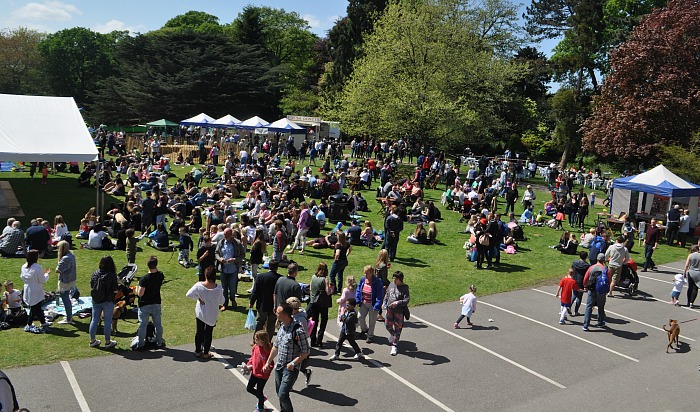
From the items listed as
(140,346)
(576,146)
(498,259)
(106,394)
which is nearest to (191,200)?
(498,259)

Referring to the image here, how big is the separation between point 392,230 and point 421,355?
617 centimetres

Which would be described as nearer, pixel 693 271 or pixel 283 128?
pixel 693 271

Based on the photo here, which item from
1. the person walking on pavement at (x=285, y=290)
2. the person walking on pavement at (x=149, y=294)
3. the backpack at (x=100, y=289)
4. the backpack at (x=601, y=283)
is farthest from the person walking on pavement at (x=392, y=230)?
the backpack at (x=100, y=289)

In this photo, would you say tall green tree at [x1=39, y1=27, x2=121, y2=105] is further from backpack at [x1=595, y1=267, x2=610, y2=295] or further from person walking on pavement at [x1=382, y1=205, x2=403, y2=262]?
backpack at [x1=595, y1=267, x2=610, y2=295]

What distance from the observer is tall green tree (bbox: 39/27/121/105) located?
78.1 metres

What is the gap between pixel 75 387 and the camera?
8070 millimetres

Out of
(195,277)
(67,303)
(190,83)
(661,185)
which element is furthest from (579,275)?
(190,83)

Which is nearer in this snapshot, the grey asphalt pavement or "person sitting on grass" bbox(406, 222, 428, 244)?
the grey asphalt pavement

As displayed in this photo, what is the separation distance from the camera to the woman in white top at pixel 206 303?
883cm

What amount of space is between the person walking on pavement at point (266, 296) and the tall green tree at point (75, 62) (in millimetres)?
75248

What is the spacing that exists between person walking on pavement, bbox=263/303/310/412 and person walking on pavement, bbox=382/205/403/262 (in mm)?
8785

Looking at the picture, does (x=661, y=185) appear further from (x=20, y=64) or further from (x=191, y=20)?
(x=20, y=64)

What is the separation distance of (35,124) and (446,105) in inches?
878

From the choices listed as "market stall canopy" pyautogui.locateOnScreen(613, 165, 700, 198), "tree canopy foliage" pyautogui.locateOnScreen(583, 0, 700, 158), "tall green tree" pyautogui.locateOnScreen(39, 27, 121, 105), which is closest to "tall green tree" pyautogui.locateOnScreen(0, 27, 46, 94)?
"tall green tree" pyautogui.locateOnScreen(39, 27, 121, 105)
